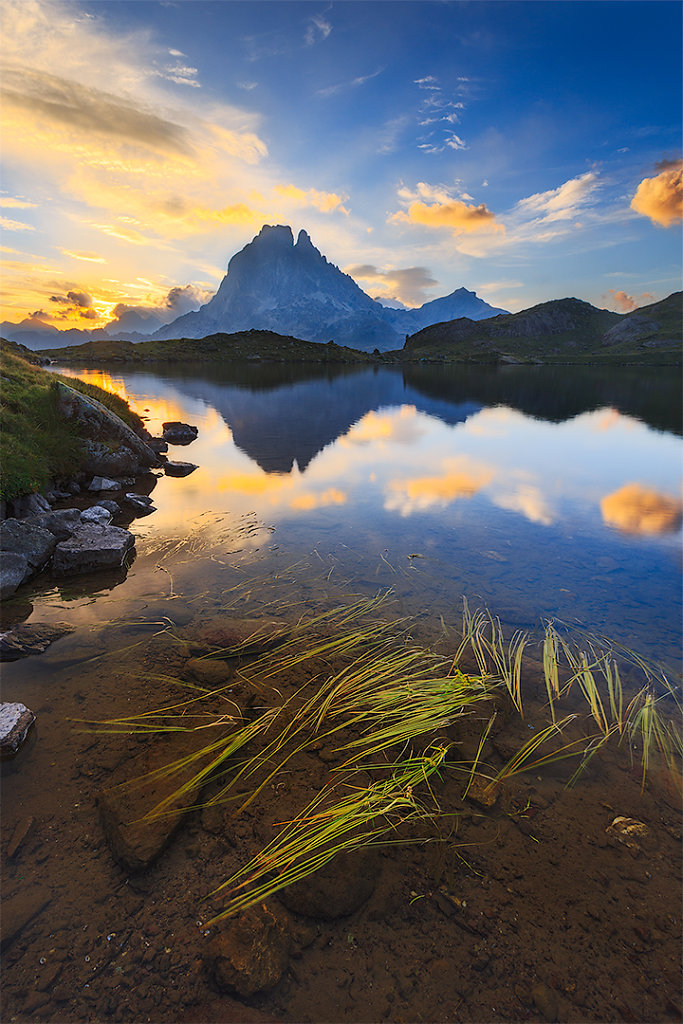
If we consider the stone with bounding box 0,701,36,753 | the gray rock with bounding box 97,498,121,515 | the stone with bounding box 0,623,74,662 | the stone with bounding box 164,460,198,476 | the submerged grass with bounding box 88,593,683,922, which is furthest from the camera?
the stone with bounding box 164,460,198,476

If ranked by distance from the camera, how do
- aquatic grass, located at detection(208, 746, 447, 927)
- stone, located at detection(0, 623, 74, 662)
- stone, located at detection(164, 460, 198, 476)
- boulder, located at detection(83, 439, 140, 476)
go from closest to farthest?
aquatic grass, located at detection(208, 746, 447, 927)
stone, located at detection(0, 623, 74, 662)
boulder, located at detection(83, 439, 140, 476)
stone, located at detection(164, 460, 198, 476)

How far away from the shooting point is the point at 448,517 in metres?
16.4

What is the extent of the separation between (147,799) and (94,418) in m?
20.6

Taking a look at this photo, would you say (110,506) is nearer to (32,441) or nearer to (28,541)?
(28,541)

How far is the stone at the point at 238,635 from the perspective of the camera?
821 cm

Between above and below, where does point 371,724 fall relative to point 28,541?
below

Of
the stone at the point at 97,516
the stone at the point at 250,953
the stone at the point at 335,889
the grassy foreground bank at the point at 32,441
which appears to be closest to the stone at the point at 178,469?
the grassy foreground bank at the point at 32,441

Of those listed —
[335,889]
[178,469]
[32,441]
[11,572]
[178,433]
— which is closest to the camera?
[335,889]

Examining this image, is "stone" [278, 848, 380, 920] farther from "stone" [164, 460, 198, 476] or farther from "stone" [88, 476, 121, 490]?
"stone" [164, 460, 198, 476]

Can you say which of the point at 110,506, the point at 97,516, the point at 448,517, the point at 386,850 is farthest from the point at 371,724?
the point at 110,506

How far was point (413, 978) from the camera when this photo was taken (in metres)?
3.97

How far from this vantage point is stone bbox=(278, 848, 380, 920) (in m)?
4.42

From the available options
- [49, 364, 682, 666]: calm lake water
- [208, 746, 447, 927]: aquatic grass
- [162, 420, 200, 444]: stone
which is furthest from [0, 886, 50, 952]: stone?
[162, 420, 200, 444]: stone

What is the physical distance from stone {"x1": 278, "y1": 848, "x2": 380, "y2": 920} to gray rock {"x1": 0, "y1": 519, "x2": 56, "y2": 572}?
10.4 metres
